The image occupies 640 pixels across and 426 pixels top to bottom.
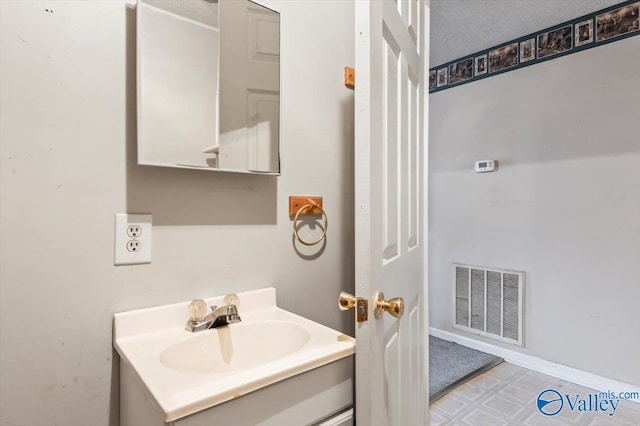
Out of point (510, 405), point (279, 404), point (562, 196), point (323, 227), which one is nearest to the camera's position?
point (279, 404)

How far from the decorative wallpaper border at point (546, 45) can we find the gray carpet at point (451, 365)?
199cm

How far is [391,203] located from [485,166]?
74.5 inches

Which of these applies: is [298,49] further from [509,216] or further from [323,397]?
[509,216]

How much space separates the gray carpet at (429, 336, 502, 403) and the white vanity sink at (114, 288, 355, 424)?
1344 millimetres

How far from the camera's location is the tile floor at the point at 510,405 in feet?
5.73

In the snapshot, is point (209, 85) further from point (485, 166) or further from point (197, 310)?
point (485, 166)

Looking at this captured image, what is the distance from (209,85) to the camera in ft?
3.34

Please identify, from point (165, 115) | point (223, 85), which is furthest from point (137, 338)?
point (223, 85)

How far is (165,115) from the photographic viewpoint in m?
0.93

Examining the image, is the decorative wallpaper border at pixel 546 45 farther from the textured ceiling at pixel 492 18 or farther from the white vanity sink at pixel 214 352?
the white vanity sink at pixel 214 352

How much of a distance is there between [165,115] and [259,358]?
712 mm

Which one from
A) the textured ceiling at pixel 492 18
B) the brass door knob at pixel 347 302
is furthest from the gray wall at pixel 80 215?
the textured ceiling at pixel 492 18

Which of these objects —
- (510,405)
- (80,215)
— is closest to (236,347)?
(80,215)

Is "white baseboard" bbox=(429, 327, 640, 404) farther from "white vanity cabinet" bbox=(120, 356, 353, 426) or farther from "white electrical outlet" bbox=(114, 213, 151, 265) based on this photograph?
"white electrical outlet" bbox=(114, 213, 151, 265)
